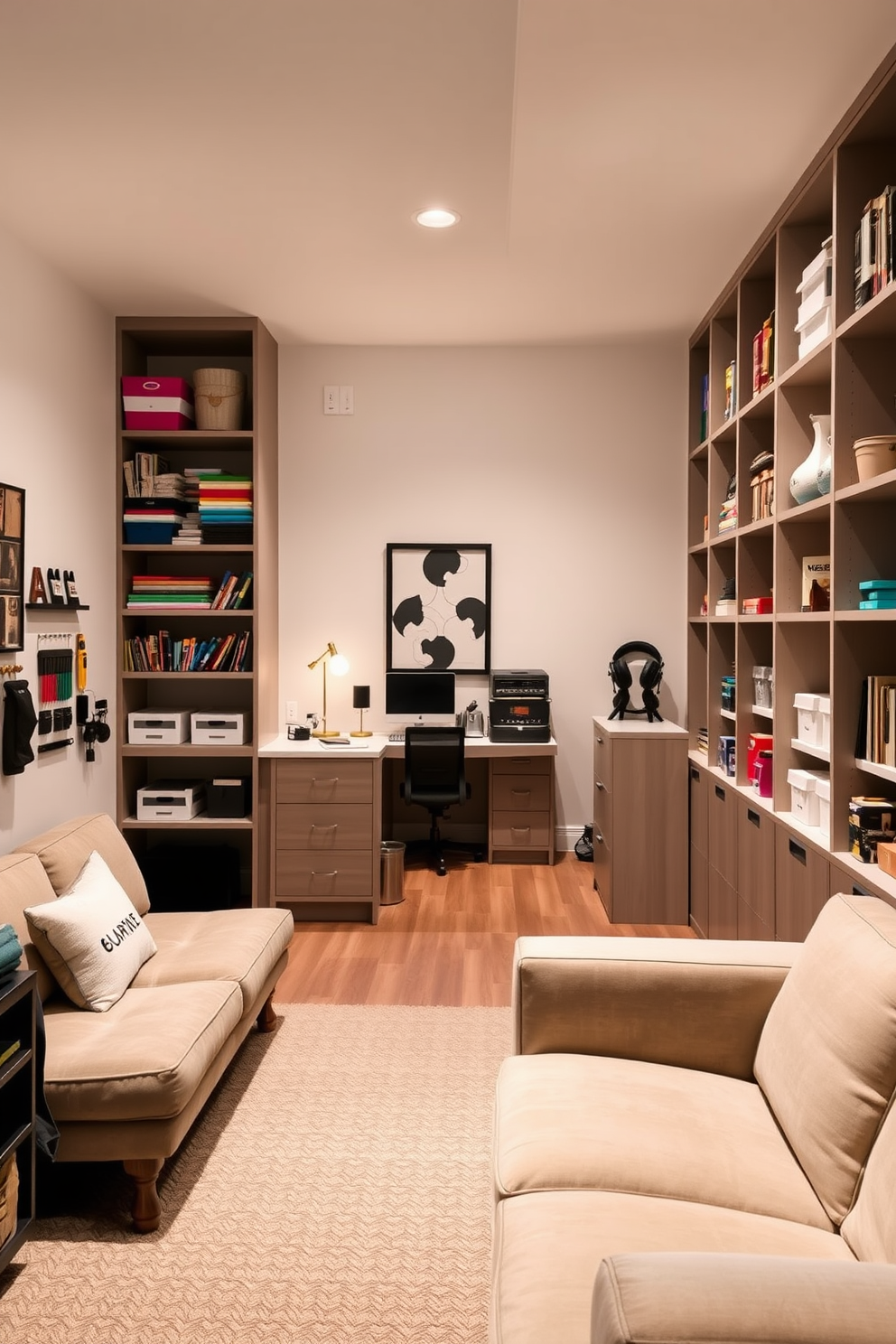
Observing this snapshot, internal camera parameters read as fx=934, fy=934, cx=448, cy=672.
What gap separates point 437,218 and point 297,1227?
3.18m

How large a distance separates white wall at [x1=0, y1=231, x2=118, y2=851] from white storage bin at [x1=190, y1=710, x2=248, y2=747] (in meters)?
0.41

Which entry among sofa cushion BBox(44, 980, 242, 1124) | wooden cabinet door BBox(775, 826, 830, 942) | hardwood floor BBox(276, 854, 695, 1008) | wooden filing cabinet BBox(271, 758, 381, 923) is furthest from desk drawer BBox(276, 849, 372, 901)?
wooden cabinet door BBox(775, 826, 830, 942)

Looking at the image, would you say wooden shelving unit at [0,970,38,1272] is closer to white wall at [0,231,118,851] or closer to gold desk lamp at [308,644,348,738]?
white wall at [0,231,118,851]

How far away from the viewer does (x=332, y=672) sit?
518 centimetres

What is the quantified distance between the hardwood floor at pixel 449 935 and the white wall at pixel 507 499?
91 cm

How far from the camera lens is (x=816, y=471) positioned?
2.83m

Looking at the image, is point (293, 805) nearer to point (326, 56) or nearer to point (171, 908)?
point (171, 908)

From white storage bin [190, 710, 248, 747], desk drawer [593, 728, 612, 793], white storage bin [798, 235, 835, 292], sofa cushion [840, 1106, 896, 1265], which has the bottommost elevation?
sofa cushion [840, 1106, 896, 1265]

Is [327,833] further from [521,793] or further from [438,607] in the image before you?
[438,607]

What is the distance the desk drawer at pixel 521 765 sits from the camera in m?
5.08

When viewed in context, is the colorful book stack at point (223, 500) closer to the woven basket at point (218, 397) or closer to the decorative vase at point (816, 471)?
the woven basket at point (218, 397)

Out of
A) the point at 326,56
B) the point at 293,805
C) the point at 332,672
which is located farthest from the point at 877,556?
the point at 332,672

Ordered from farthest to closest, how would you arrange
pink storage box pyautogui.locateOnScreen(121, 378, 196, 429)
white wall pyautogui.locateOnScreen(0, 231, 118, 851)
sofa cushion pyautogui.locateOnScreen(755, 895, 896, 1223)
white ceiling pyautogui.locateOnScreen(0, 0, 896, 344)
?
pink storage box pyautogui.locateOnScreen(121, 378, 196, 429) → white wall pyautogui.locateOnScreen(0, 231, 118, 851) → white ceiling pyautogui.locateOnScreen(0, 0, 896, 344) → sofa cushion pyautogui.locateOnScreen(755, 895, 896, 1223)

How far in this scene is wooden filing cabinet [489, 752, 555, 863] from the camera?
5.09 metres
